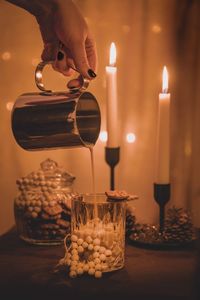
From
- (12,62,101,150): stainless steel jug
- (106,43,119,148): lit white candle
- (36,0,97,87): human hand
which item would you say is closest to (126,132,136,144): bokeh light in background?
(106,43,119,148): lit white candle

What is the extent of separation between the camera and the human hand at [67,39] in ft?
2.92

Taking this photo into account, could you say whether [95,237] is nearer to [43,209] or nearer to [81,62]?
[43,209]

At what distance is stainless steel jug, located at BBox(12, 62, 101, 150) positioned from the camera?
0.84 metres

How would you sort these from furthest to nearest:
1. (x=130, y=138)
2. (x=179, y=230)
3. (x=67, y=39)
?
1. (x=130, y=138)
2. (x=179, y=230)
3. (x=67, y=39)

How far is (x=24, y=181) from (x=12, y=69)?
0.47 meters

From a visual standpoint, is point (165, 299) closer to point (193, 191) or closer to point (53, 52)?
point (53, 52)

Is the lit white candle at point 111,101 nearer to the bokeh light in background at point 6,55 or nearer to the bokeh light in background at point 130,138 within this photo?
the bokeh light in background at point 130,138

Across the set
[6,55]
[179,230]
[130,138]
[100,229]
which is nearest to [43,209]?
[100,229]

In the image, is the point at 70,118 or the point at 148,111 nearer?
the point at 70,118

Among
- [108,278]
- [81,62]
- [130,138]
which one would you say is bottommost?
[108,278]

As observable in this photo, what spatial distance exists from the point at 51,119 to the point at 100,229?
8.6 inches

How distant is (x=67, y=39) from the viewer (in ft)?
3.02

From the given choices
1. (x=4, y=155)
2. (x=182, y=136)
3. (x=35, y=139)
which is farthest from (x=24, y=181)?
(x=182, y=136)

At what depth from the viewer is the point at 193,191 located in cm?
138
